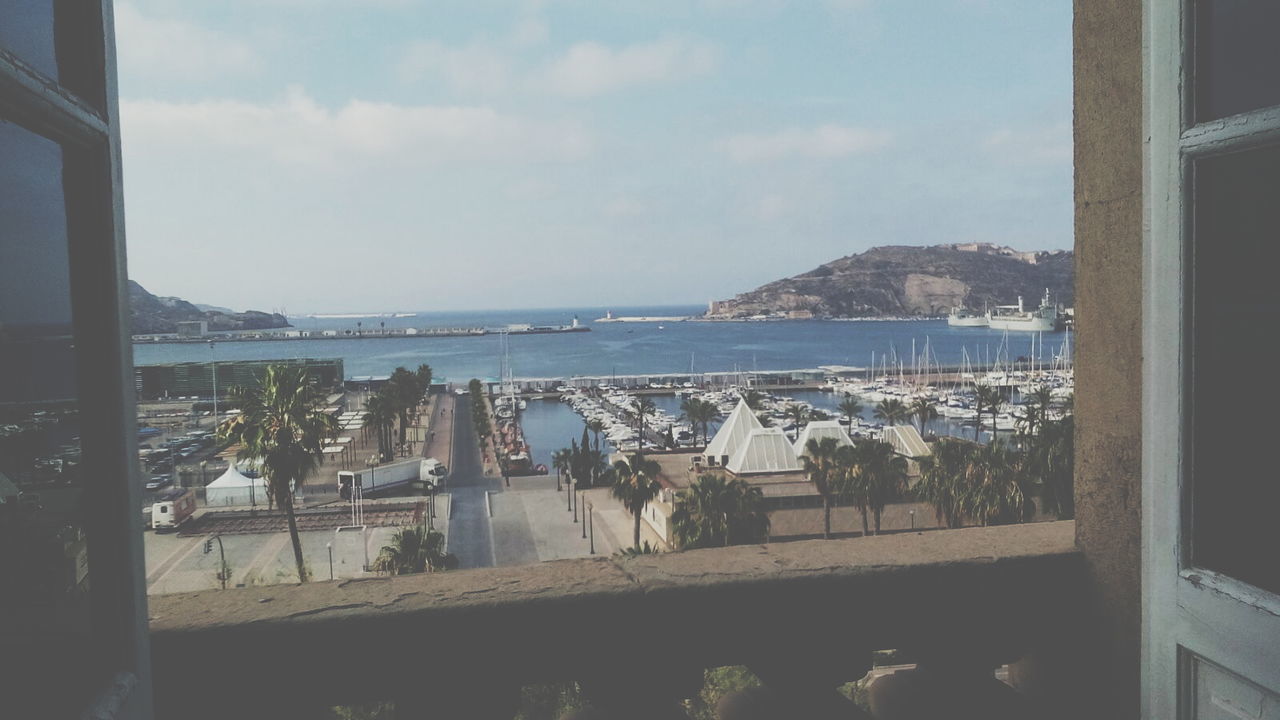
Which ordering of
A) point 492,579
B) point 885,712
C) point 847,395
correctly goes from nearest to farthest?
1. point 492,579
2. point 885,712
3. point 847,395

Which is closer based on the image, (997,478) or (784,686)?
(784,686)

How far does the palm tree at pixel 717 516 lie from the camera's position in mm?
20344

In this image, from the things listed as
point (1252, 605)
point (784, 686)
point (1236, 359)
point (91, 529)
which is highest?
point (1236, 359)

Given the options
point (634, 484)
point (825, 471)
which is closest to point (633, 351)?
point (825, 471)

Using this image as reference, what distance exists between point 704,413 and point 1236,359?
4978 cm

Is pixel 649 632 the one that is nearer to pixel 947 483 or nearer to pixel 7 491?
pixel 7 491

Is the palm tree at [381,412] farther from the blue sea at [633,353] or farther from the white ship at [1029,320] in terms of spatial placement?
the white ship at [1029,320]

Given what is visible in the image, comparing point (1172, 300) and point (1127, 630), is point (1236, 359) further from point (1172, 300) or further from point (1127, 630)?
point (1127, 630)

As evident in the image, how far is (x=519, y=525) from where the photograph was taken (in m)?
31.2

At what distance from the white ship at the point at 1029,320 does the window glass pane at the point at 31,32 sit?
165646mm

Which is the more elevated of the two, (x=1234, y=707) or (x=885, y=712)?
(x=1234, y=707)

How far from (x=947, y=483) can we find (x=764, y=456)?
14.0 meters

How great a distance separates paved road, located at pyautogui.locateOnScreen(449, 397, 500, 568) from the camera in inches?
1062

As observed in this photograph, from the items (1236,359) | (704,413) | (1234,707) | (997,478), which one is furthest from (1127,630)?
(704,413)
